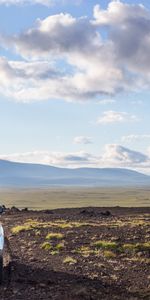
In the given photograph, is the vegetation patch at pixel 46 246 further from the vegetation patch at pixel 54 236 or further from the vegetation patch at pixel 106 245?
the vegetation patch at pixel 54 236

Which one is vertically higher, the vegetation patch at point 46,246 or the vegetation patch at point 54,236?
the vegetation patch at point 54,236

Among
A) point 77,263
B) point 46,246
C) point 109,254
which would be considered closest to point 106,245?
point 109,254

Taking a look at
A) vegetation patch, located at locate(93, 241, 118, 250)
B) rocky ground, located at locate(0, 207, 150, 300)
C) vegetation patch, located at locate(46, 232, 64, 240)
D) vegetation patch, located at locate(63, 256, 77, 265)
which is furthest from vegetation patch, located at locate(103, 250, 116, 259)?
vegetation patch, located at locate(46, 232, 64, 240)

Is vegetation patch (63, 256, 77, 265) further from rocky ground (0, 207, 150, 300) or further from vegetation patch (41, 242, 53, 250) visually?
vegetation patch (41, 242, 53, 250)

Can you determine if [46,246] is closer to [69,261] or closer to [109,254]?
[109,254]

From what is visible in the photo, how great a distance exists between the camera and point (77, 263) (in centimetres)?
1914

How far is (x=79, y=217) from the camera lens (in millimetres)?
41719

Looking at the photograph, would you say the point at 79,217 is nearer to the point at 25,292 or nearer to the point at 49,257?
the point at 49,257

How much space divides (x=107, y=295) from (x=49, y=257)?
7.50 m

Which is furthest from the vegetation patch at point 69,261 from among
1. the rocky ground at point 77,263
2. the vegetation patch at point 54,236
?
the vegetation patch at point 54,236

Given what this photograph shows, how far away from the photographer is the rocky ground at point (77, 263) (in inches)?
531

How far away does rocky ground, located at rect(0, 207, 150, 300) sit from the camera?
531 inches

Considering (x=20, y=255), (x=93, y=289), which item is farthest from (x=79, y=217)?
(x=93, y=289)

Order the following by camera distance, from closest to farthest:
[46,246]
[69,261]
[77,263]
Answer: [77,263], [69,261], [46,246]
